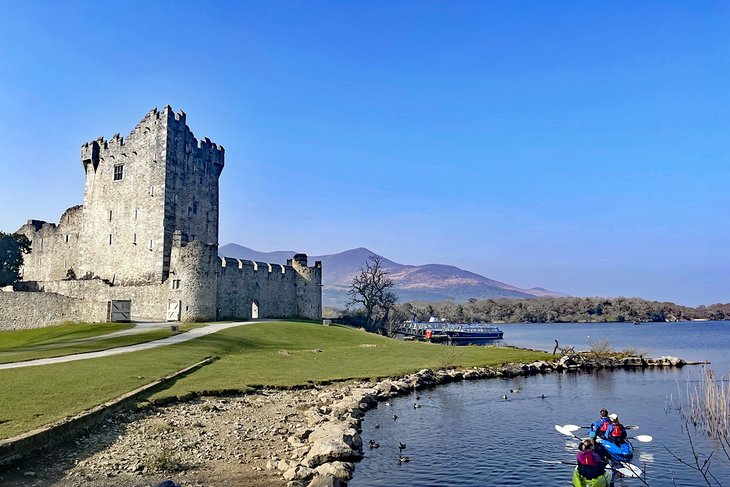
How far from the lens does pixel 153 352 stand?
31.7 metres

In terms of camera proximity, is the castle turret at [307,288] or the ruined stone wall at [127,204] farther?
the castle turret at [307,288]

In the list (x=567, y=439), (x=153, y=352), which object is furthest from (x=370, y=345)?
(x=567, y=439)

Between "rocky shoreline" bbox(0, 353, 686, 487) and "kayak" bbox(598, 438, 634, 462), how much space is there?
27.5 ft

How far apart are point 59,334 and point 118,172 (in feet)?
77.2

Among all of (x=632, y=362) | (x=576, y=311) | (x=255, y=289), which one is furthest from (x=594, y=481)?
(x=576, y=311)

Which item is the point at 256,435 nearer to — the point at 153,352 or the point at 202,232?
the point at 153,352

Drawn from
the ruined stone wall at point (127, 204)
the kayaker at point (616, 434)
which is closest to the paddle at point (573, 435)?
the kayaker at point (616, 434)

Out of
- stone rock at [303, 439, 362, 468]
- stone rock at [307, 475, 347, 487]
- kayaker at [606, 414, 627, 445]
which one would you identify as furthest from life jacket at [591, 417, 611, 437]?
stone rock at [307, 475, 347, 487]

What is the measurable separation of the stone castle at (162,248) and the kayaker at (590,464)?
41.7m

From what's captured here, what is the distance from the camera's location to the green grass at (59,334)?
133ft

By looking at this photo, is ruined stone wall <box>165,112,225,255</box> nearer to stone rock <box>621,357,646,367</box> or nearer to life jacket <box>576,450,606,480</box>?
stone rock <box>621,357,646,367</box>

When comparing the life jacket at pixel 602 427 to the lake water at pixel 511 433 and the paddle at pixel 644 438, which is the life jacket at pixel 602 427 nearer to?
the lake water at pixel 511 433

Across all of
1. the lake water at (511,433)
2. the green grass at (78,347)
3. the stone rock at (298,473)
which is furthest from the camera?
the green grass at (78,347)

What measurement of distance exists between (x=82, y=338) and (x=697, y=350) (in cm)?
6272
